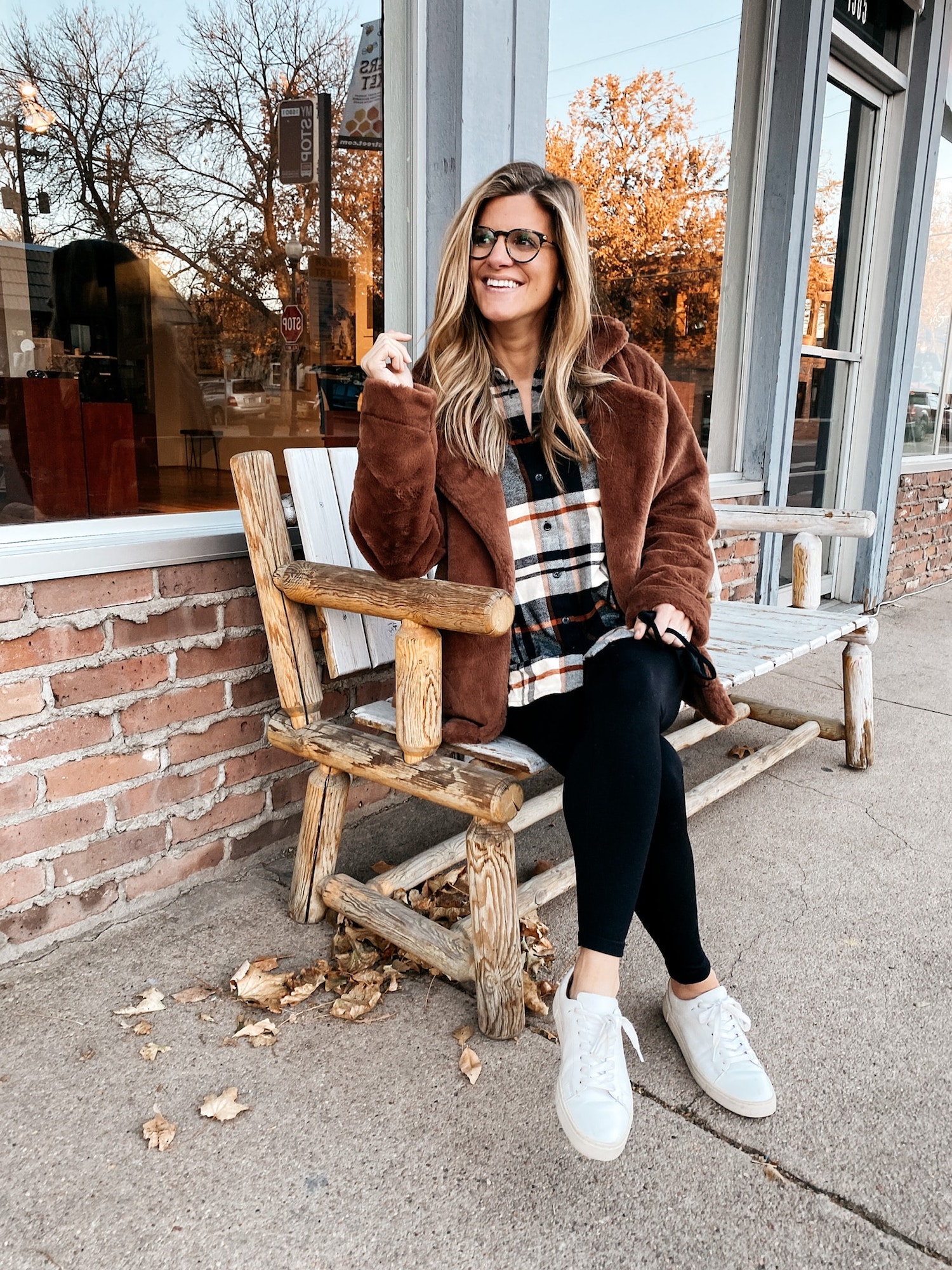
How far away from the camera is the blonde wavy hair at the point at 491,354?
1.82 m

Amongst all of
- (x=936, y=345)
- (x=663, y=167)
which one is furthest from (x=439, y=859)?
(x=936, y=345)

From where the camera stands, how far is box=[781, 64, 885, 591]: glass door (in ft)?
14.6

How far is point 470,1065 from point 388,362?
4.06 feet

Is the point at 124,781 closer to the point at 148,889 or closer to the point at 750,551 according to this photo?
the point at 148,889

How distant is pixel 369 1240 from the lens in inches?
50.3

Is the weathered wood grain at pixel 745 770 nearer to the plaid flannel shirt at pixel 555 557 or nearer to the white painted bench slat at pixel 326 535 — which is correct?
the plaid flannel shirt at pixel 555 557

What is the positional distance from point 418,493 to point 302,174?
403cm

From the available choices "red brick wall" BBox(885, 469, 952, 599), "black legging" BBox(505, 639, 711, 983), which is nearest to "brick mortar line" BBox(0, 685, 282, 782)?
"black legging" BBox(505, 639, 711, 983)

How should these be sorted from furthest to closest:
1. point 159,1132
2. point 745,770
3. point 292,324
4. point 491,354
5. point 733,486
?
point 292,324
point 733,486
point 745,770
point 491,354
point 159,1132

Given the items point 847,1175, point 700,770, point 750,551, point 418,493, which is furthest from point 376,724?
point 750,551

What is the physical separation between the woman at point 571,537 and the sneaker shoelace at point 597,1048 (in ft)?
0.14

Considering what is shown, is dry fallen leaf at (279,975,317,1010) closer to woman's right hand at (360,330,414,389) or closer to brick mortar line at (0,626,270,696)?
brick mortar line at (0,626,270,696)

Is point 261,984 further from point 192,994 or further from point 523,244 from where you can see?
point 523,244

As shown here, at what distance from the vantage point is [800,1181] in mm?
1390
